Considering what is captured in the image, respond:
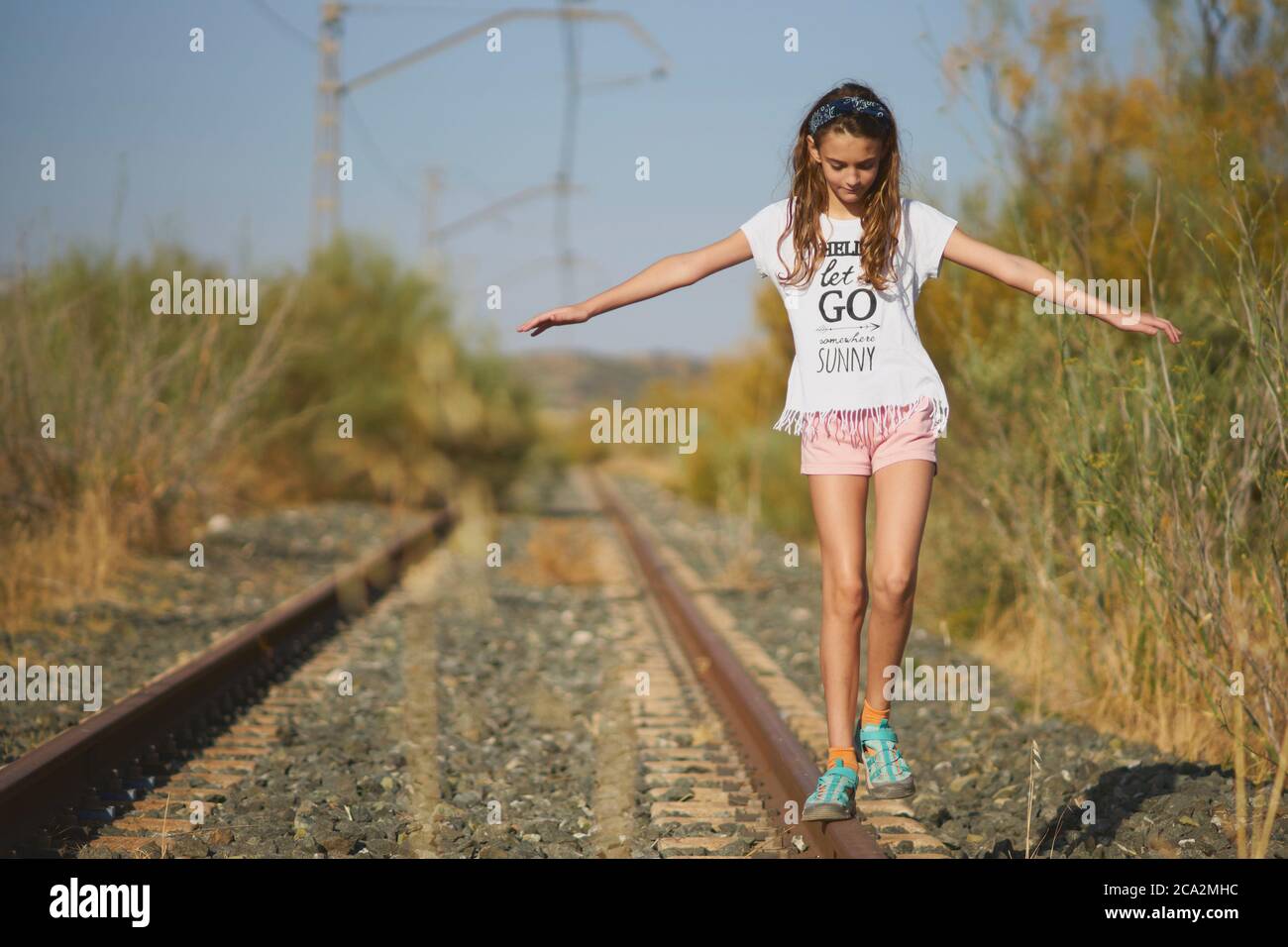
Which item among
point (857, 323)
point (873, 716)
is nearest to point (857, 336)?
point (857, 323)

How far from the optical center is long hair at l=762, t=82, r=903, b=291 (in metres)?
3.31

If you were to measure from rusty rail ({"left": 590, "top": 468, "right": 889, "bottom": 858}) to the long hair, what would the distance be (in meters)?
1.47

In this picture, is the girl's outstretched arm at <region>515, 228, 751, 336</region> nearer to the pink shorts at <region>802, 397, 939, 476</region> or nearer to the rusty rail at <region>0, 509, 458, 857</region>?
the pink shorts at <region>802, 397, 939, 476</region>

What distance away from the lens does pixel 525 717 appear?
5.77 metres

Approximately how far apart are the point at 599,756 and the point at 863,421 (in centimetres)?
224

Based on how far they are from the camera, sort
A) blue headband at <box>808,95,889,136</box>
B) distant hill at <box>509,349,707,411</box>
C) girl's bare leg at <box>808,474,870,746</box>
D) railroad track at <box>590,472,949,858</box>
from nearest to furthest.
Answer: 1. blue headband at <box>808,95,889,136</box>
2. girl's bare leg at <box>808,474,870,746</box>
3. railroad track at <box>590,472,949,858</box>
4. distant hill at <box>509,349,707,411</box>

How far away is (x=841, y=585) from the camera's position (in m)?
3.55

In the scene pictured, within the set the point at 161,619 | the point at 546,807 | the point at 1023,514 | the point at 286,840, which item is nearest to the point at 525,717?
the point at 546,807

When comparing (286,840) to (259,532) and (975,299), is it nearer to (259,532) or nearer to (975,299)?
(975,299)

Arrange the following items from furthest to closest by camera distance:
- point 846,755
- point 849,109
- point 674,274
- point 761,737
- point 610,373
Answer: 1. point 610,373
2. point 761,737
3. point 846,755
4. point 674,274
5. point 849,109

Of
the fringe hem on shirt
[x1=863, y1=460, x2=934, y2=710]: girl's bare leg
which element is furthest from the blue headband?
[x1=863, y1=460, x2=934, y2=710]: girl's bare leg

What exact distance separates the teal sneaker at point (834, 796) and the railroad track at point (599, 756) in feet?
0.18

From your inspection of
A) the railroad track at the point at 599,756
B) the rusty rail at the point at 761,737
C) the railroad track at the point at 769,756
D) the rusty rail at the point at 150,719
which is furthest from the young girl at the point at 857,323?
the rusty rail at the point at 150,719

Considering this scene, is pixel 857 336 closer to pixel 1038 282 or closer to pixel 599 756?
pixel 1038 282
